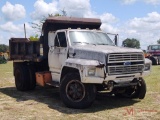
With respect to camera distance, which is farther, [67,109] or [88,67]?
[67,109]

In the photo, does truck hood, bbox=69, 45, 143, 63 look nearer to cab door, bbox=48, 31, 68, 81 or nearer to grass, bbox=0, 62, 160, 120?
cab door, bbox=48, 31, 68, 81

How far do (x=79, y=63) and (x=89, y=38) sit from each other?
5.32 ft

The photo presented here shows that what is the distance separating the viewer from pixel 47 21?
1052cm

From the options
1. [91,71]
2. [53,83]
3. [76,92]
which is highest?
[91,71]

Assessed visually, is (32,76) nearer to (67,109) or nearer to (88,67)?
(67,109)

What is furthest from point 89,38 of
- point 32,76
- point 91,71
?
point 32,76

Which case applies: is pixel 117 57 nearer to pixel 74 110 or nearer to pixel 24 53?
pixel 74 110

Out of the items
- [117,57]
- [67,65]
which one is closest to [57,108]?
[67,65]

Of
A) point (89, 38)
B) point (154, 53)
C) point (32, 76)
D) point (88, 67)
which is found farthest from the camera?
point (154, 53)

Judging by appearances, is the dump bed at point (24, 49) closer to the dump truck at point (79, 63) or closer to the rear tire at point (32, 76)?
the dump truck at point (79, 63)

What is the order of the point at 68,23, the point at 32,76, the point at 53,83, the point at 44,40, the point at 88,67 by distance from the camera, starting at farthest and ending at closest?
the point at 32,76
the point at 68,23
the point at 44,40
the point at 53,83
the point at 88,67

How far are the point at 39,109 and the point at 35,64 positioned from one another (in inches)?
138

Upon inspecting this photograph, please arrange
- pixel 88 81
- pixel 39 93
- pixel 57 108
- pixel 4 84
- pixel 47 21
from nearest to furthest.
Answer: pixel 88 81 < pixel 57 108 < pixel 47 21 < pixel 39 93 < pixel 4 84

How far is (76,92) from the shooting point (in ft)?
27.7
